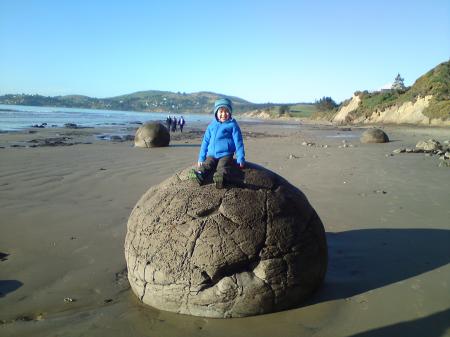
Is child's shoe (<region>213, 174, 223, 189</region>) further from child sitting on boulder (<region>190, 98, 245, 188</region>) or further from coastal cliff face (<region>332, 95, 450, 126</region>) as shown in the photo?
coastal cliff face (<region>332, 95, 450, 126</region>)

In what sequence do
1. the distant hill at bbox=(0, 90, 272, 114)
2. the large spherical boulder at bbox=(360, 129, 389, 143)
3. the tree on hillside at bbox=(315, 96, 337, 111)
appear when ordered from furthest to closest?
the distant hill at bbox=(0, 90, 272, 114), the tree on hillside at bbox=(315, 96, 337, 111), the large spherical boulder at bbox=(360, 129, 389, 143)

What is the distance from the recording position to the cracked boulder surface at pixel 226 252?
360cm

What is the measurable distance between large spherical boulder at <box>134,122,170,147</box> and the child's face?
1421 centimetres

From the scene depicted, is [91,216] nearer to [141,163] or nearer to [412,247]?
[412,247]

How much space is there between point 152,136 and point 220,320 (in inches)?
602

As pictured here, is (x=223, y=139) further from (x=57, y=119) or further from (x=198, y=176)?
(x=57, y=119)

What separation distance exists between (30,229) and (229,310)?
3.83 m

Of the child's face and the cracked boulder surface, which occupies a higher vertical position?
the child's face

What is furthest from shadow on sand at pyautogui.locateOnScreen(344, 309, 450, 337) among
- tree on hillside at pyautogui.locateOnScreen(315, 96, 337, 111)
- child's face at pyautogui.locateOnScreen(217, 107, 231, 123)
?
tree on hillside at pyautogui.locateOnScreen(315, 96, 337, 111)

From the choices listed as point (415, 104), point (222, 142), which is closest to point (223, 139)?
point (222, 142)

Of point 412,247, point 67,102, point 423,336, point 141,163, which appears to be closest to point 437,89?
point 141,163

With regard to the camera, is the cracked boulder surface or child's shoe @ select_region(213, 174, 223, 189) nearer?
the cracked boulder surface

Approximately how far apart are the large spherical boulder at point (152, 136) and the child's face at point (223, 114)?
14212 mm

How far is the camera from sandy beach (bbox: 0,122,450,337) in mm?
3541
